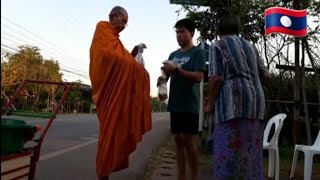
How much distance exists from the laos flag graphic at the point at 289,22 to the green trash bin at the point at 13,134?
5.00m

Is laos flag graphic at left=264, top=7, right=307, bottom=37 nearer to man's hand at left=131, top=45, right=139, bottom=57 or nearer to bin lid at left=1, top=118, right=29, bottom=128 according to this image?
man's hand at left=131, top=45, right=139, bottom=57

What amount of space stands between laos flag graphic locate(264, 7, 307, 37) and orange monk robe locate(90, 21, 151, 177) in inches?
150

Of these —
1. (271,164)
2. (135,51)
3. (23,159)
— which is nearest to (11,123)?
(23,159)

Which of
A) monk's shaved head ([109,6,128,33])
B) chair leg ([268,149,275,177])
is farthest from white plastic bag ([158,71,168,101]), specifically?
chair leg ([268,149,275,177])

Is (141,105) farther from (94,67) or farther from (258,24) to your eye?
(258,24)

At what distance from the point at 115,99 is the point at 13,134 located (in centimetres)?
122

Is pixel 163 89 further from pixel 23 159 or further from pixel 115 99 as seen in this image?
pixel 23 159

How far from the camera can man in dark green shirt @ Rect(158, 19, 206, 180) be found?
4.25 m

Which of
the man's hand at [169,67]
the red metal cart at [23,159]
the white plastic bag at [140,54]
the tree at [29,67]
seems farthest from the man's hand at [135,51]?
the tree at [29,67]

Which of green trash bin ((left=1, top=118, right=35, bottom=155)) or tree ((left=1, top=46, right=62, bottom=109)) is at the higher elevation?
tree ((left=1, top=46, right=62, bottom=109))

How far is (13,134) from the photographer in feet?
9.37

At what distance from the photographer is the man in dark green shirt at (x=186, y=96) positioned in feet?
13.9

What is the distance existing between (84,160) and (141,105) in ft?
13.1

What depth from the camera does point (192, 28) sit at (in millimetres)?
4449
